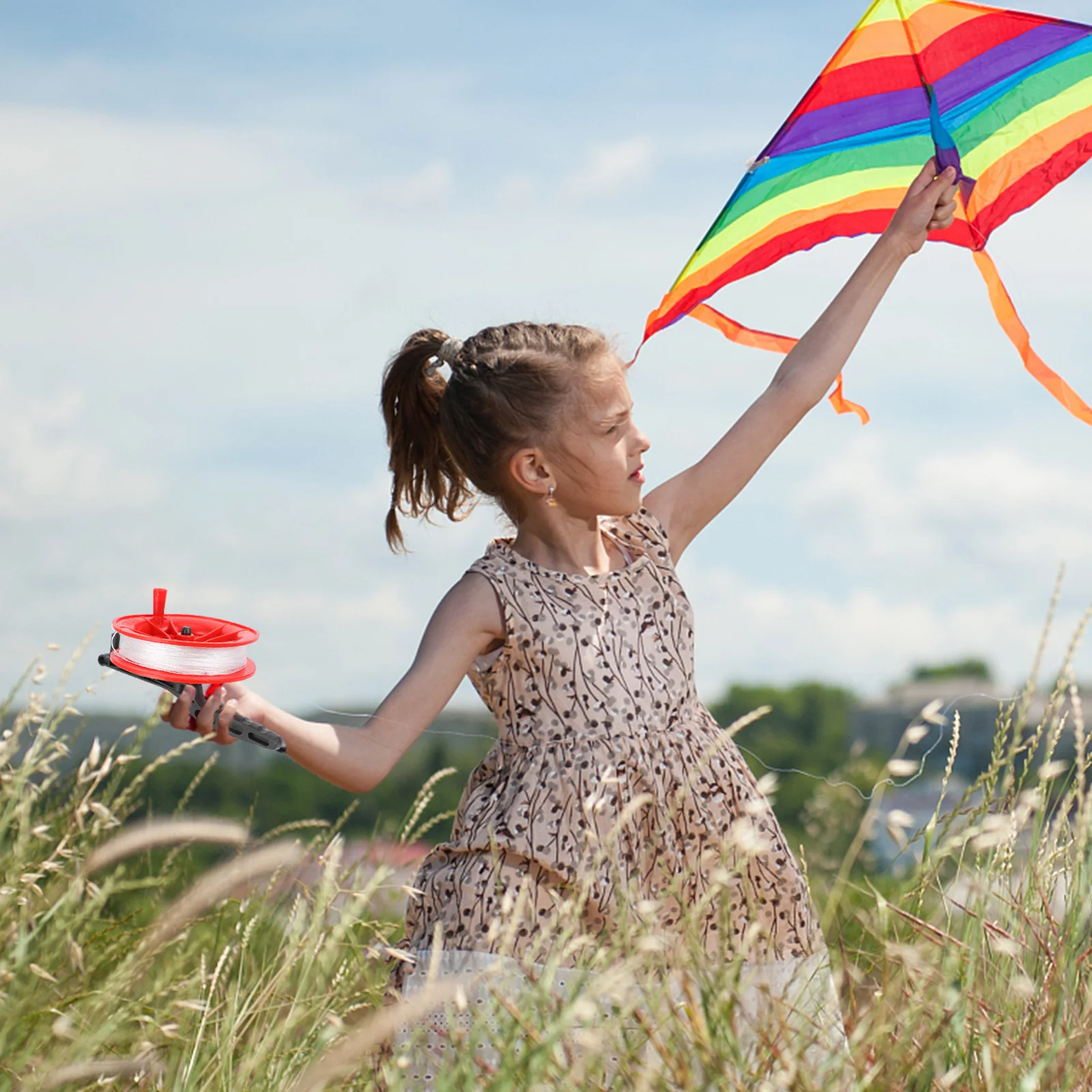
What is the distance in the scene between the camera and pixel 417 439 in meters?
3.17

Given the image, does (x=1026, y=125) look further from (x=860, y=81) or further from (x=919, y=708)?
(x=919, y=708)

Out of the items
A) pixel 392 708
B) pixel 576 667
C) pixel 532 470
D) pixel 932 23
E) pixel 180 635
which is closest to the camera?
pixel 180 635

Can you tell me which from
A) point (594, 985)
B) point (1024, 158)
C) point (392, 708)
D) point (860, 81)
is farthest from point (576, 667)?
point (1024, 158)

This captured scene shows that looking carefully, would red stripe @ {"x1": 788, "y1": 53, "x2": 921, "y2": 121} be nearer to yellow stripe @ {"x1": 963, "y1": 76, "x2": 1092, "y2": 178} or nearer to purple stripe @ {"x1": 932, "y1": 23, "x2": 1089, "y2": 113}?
purple stripe @ {"x1": 932, "y1": 23, "x2": 1089, "y2": 113}

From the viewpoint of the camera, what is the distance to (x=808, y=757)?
→ 51.3 meters

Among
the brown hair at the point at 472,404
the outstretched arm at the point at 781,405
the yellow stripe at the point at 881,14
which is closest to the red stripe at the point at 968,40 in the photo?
the yellow stripe at the point at 881,14

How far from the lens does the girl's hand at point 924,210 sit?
10.2 ft

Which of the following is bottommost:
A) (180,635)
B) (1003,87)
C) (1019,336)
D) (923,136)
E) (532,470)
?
(180,635)

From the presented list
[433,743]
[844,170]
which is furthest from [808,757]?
[844,170]

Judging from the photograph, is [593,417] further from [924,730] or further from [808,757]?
[808,757]

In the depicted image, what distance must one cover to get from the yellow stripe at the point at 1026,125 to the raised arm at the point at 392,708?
1902 millimetres

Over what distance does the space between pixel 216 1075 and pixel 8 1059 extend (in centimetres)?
36

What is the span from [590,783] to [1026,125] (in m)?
2.24

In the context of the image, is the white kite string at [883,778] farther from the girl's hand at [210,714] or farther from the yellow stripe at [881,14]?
the yellow stripe at [881,14]
